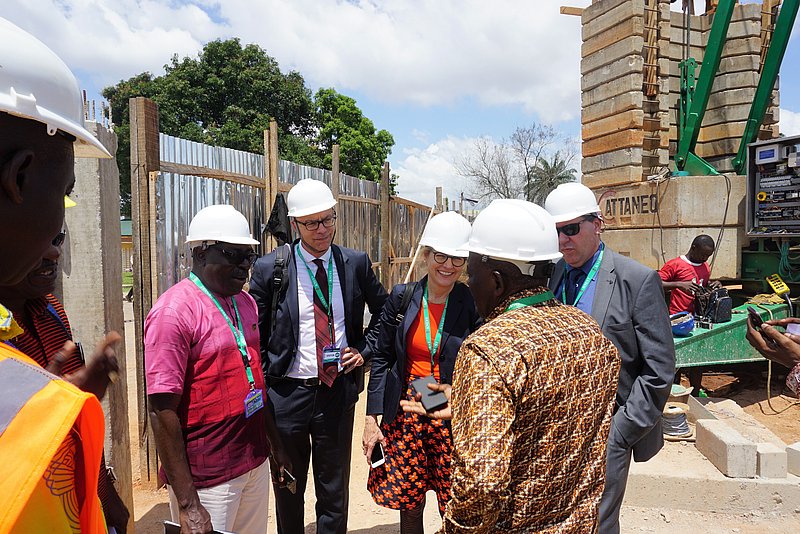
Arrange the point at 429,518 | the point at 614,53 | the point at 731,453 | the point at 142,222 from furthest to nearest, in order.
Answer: the point at 614,53
the point at 731,453
the point at 429,518
the point at 142,222

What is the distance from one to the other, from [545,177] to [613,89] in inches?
973

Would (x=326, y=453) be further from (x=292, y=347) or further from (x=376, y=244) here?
(x=376, y=244)

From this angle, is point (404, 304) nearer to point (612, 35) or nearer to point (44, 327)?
point (44, 327)

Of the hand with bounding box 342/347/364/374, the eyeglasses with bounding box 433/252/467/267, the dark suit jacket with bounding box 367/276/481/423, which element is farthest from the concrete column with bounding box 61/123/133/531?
the eyeglasses with bounding box 433/252/467/267

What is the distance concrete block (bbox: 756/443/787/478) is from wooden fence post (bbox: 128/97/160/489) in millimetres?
4749

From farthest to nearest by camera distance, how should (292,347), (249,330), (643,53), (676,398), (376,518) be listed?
1. (643,53)
2. (676,398)
3. (376,518)
4. (292,347)
5. (249,330)

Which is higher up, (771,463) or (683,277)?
(683,277)

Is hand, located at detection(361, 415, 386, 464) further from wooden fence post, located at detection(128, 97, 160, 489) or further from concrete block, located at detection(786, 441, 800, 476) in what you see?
concrete block, located at detection(786, 441, 800, 476)

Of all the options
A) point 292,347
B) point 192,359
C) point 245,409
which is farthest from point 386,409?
point 192,359

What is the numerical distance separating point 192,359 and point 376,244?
6.65m

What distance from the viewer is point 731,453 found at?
436cm

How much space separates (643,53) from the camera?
10.7 meters

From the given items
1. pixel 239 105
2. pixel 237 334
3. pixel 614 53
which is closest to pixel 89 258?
pixel 237 334

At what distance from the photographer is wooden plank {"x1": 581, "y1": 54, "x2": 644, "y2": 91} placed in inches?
413
